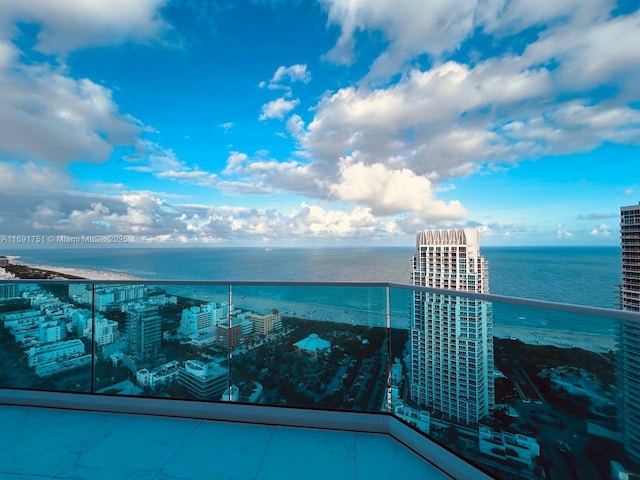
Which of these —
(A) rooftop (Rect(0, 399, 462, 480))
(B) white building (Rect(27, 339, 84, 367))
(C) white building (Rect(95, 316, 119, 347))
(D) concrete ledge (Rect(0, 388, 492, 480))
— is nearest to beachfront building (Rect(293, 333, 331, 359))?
(D) concrete ledge (Rect(0, 388, 492, 480))

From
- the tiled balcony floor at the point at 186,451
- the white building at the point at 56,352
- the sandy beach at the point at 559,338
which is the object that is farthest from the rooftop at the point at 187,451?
the sandy beach at the point at 559,338

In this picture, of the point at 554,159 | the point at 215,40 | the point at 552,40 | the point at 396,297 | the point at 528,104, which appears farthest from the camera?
the point at 554,159

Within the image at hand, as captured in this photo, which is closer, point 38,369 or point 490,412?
point 490,412

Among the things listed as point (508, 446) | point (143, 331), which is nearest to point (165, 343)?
point (143, 331)

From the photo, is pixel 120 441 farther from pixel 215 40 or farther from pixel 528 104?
pixel 528 104

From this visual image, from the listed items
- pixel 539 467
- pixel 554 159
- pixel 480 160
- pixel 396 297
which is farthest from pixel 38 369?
pixel 554 159

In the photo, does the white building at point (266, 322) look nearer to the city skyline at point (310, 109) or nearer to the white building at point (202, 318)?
the white building at point (202, 318)
